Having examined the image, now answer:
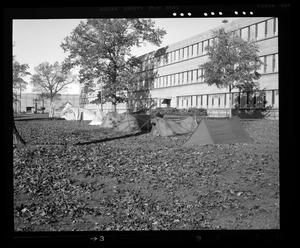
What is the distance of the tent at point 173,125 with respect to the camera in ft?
38.5

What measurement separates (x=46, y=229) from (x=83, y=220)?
0.43 meters

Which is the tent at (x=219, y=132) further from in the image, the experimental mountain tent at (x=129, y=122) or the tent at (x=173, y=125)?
the experimental mountain tent at (x=129, y=122)

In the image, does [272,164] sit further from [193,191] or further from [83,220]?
[83,220]

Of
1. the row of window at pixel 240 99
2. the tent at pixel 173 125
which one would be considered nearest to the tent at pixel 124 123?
the tent at pixel 173 125

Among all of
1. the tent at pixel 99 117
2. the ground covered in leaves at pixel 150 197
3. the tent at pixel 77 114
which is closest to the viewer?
the ground covered in leaves at pixel 150 197

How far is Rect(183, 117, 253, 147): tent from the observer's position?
28.3 ft

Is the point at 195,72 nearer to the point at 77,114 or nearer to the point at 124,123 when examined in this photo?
the point at 124,123

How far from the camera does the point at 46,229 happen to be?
112 inches

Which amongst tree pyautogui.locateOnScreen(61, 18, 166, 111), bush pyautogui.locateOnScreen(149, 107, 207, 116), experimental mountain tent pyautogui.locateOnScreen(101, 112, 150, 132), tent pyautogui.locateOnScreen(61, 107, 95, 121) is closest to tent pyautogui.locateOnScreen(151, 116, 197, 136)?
bush pyautogui.locateOnScreen(149, 107, 207, 116)

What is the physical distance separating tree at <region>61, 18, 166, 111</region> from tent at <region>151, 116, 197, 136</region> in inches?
254

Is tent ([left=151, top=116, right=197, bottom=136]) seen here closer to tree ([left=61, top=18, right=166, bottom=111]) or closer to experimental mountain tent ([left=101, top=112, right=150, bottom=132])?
experimental mountain tent ([left=101, top=112, right=150, bottom=132])

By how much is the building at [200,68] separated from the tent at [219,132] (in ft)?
2.13

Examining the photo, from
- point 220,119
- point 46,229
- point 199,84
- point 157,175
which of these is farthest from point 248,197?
point 199,84

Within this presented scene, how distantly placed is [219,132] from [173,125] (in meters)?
3.57
